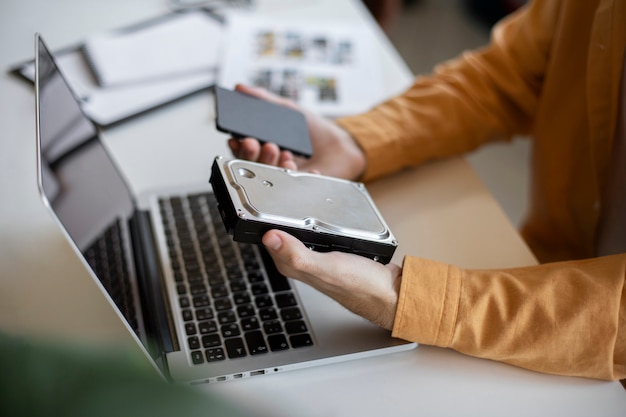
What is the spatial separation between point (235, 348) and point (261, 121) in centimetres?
25

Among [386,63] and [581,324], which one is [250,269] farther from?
[386,63]

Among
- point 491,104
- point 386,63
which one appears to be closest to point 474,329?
point 491,104

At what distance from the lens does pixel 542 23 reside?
832mm

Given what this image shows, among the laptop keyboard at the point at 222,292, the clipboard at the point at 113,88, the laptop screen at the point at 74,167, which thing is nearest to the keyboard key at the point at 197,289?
the laptop keyboard at the point at 222,292

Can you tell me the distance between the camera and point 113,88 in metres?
0.91

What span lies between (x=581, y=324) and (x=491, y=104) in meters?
0.36

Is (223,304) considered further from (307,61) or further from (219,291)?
(307,61)

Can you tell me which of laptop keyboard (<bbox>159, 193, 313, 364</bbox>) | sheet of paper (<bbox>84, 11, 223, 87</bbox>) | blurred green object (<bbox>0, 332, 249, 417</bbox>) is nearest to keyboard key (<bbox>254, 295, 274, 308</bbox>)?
laptop keyboard (<bbox>159, 193, 313, 364</bbox>)

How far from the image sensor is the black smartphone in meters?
0.67

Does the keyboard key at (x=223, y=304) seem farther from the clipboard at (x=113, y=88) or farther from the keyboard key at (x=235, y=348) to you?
the clipboard at (x=113, y=88)

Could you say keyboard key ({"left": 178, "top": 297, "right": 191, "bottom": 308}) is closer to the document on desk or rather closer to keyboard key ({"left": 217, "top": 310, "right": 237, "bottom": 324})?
keyboard key ({"left": 217, "top": 310, "right": 237, "bottom": 324})

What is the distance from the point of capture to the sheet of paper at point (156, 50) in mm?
929

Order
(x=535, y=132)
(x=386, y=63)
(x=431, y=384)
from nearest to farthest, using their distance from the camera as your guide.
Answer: (x=431, y=384), (x=535, y=132), (x=386, y=63)

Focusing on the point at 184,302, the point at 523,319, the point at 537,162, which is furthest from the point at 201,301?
the point at 537,162
